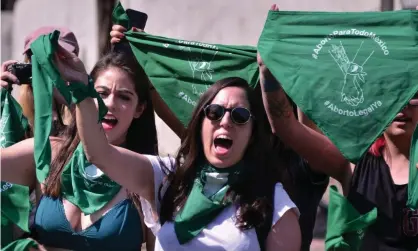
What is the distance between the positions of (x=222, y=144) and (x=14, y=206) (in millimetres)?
937

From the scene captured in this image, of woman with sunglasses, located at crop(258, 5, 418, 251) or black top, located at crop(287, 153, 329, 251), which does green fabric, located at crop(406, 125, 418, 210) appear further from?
black top, located at crop(287, 153, 329, 251)

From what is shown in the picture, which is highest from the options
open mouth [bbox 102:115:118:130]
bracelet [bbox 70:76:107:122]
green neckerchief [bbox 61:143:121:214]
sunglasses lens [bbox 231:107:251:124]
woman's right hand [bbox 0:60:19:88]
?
bracelet [bbox 70:76:107:122]

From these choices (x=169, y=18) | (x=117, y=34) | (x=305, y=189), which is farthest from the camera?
(x=169, y=18)

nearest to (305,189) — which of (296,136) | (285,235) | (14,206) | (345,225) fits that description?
(296,136)

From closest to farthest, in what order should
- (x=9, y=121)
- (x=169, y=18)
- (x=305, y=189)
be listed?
(x=305, y=189) → (x=9, y=121) → (x=169, y=18)

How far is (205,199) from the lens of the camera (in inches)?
145

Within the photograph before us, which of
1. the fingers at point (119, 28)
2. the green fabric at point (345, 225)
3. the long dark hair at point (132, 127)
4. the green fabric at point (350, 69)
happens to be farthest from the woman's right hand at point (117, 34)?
the green fabric at point (345, 225)

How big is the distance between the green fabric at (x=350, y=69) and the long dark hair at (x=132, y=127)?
0.59 m

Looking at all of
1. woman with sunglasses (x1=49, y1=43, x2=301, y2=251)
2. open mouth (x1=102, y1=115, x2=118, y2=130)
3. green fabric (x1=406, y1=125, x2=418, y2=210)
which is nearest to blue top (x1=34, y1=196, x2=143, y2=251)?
woman with sunglasses (x1=49, y1=43, x2=301, y2=251)

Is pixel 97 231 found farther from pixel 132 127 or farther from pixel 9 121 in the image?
pixel 9 121

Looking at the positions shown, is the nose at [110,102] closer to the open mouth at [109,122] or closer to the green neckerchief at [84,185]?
the open mouth at [109,122]

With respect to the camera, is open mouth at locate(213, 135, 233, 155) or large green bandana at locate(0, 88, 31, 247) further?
large green bandana at locate(0, 88, 31, 247)

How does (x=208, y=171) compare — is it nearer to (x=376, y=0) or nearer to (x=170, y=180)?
(x=170, y=180)

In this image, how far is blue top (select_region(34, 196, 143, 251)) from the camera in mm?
3979
